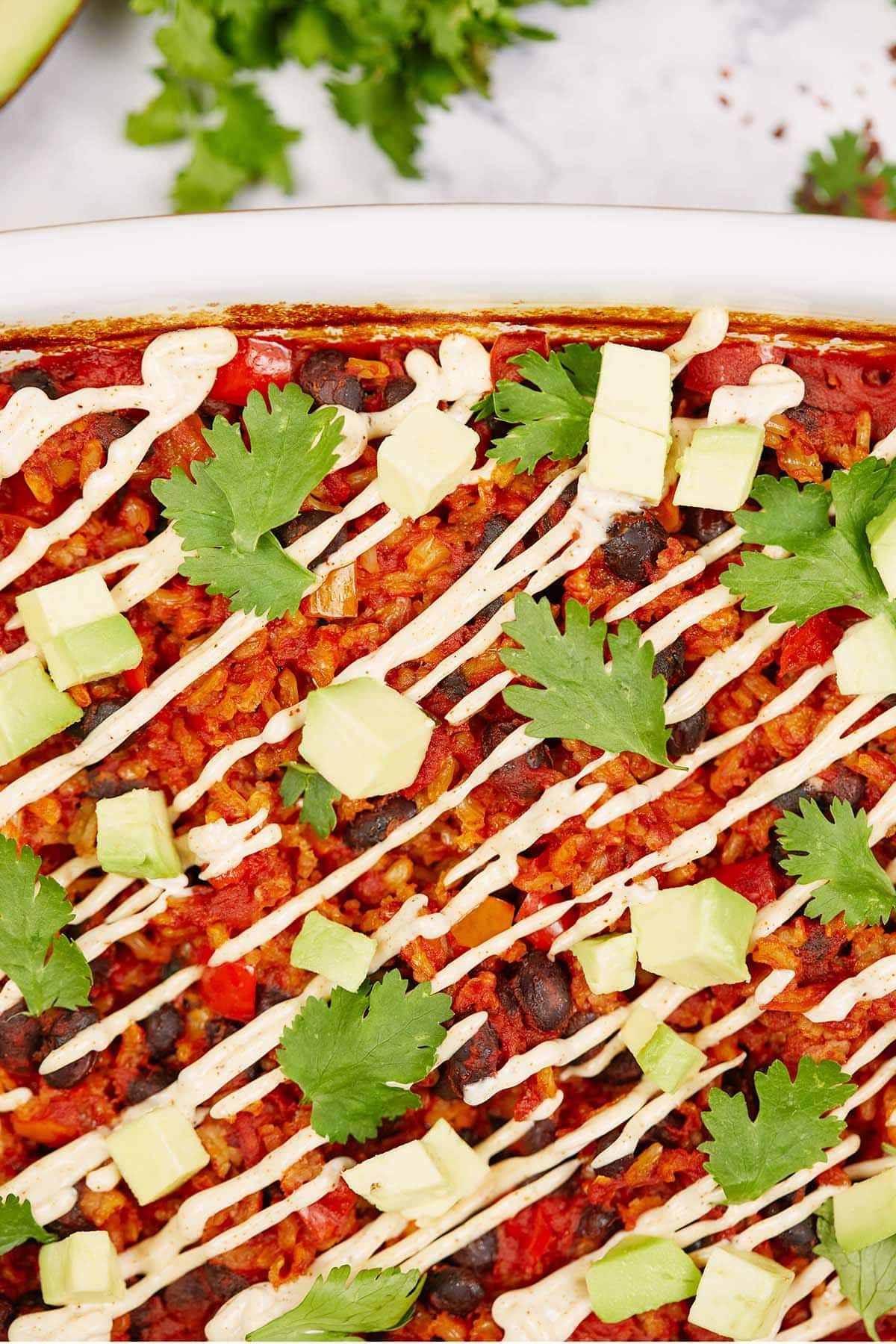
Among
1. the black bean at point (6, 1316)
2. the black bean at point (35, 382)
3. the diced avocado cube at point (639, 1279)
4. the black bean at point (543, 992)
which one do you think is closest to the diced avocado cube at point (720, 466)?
the black bean at point (543, 992)

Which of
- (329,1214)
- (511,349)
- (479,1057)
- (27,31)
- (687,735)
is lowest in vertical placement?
(329,1214)

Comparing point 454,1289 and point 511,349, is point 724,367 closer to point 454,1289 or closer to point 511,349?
point 511,349

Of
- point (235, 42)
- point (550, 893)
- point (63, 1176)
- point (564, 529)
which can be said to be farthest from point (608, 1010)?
point (235, 42)

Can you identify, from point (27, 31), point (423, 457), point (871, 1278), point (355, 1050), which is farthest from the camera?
point (27, 31)

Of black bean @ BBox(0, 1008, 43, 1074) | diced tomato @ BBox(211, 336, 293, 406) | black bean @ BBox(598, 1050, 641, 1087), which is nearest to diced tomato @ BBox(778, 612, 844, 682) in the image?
black bean @ BBox(598, 1050, 641, 1087)

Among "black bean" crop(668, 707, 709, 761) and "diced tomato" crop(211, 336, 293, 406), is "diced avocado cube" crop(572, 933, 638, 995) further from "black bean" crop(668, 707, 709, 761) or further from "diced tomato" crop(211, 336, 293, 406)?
"diced tomato" crop(211, 336, 293, 406)

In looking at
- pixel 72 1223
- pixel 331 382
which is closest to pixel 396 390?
pixel 331 382

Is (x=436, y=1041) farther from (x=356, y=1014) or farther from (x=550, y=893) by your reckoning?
(x=550, y=893)
